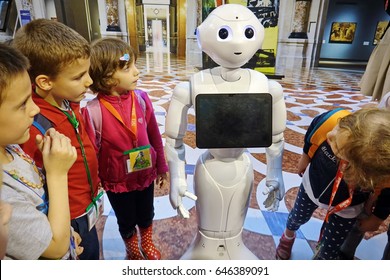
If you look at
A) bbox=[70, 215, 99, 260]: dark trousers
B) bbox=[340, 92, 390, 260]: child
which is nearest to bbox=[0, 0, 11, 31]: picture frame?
bbox=[70, 215, 99, 260]: dark trousers

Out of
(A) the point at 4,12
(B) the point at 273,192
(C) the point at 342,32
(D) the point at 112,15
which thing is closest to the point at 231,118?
(B) the point at 273,192

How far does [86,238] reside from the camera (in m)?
0.92

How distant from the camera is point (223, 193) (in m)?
0.98

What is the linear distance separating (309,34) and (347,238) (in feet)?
30.8

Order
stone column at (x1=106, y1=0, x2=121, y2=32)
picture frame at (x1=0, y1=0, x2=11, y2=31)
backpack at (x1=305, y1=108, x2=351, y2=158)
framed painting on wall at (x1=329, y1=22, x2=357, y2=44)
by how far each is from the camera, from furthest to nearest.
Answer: framed painting on wall at (x1=329, y1=22, x2=357, y2=44) < stone column at (x1=106, y1=0, x2=121, y2=32) < picture frame at (x1=0, y1=0, x2=11, y2=31) < backpack at (x1=305, y1=108, x2=351, y2=158)

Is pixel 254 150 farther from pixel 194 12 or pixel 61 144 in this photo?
pixel 194 12

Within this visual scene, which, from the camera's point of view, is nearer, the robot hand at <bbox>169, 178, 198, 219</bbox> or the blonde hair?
the blonde hair

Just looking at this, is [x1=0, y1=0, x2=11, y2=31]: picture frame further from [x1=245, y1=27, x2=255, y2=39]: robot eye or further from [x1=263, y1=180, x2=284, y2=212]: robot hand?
[x1=263, y1=180, x2=284, y2=212]: robot hand

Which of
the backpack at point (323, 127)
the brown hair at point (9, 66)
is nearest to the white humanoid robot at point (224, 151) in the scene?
the backpack at point (323, 127)

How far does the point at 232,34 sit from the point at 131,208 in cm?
81

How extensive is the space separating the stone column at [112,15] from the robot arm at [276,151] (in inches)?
370

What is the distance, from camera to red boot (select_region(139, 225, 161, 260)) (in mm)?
1233

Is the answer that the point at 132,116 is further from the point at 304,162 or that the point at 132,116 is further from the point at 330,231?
the point at 330,231

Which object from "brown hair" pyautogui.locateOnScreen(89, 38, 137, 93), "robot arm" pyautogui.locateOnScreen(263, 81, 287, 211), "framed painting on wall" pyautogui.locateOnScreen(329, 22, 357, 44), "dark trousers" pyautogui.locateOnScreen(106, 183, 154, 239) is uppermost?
"framed painting on wall" pyautogui.locateOnScreen(329, 22, 357, 44)
